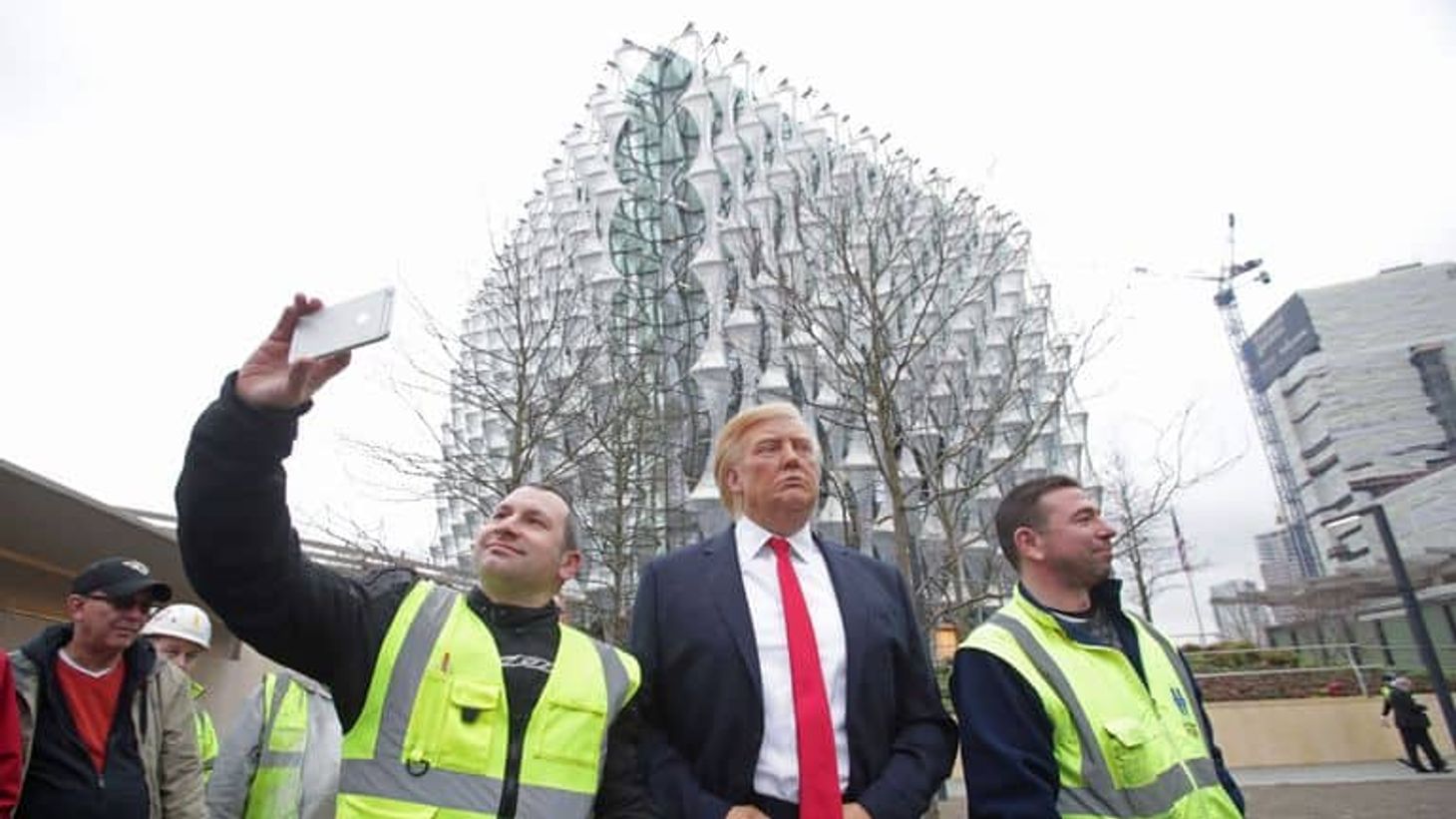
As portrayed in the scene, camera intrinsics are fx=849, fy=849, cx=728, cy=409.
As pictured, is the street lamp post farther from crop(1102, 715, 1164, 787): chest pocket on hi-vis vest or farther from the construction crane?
the construction crane

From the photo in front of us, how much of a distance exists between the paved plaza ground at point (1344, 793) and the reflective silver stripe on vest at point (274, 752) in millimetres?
10845

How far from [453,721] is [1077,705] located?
174 centimetres

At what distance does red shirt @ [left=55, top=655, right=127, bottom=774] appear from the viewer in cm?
329

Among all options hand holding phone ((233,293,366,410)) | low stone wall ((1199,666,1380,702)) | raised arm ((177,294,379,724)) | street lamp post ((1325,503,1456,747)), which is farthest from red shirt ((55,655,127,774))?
low stone wall ((1199,666,1380,702))

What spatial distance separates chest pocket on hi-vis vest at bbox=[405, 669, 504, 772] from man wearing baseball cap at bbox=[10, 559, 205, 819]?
205cm

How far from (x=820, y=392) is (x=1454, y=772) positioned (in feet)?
62.2

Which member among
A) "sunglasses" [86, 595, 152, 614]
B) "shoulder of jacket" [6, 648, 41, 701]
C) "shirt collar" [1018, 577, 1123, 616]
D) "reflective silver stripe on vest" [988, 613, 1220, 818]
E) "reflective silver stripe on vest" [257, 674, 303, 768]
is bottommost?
"reflective silver stripe on vest" [988, 613, 1220, 818]

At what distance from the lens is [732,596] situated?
2586 mm

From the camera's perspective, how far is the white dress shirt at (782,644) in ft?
7.73

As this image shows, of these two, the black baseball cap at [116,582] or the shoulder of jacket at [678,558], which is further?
the black baseball cap at [116,582]

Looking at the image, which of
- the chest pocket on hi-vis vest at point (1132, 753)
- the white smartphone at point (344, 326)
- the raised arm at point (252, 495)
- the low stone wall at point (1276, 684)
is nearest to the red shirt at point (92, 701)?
the raised arm at point (252, 495)

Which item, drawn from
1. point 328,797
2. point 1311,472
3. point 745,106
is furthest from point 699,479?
point 1311,472

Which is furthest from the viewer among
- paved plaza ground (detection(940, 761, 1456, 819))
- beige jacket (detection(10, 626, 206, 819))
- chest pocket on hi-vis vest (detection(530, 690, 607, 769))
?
paved plaza ground (detection(940, 761, 1456, 819))

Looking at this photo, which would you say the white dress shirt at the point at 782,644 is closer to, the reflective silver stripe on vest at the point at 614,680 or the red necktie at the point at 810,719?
the red necktie at the point at 810,719
